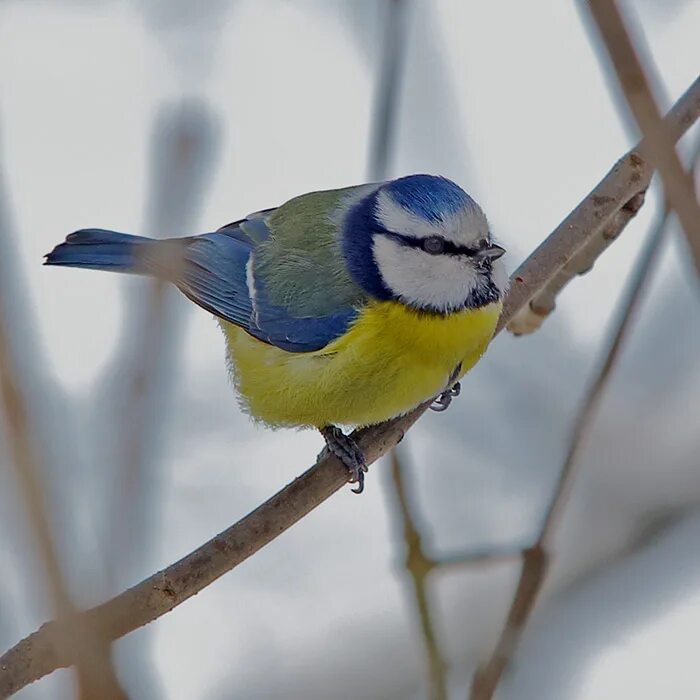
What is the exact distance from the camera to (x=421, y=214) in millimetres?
1923

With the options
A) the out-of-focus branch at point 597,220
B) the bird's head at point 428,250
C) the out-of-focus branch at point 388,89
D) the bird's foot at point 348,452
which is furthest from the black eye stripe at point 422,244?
the bird's foot at point 348,452

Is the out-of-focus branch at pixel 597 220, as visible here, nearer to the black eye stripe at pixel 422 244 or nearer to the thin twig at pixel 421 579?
the black eye stripe at pixel 422 244

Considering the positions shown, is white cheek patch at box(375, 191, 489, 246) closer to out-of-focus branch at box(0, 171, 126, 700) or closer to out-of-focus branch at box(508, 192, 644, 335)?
out-of-focus branch at box(508, 192, 644, 335)

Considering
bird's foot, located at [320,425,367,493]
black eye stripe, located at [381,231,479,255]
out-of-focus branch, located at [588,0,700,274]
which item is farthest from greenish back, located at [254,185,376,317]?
out-of-focus branch, located at [588,0,700,274]

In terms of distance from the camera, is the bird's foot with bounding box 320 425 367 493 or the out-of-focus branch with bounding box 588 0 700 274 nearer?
the out-of-focus branch with bounding box 588 0 700 274

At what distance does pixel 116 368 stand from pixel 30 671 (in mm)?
436

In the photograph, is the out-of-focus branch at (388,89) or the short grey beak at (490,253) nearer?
the out-of-focus branch at (388,89)

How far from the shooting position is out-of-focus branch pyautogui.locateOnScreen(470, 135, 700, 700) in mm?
1189

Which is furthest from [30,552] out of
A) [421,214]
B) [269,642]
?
[269,642]

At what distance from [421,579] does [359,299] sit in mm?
632

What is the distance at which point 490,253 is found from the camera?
1888 mm

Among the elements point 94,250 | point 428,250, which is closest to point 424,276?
point 428,250

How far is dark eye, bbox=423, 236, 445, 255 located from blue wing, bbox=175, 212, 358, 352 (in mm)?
166

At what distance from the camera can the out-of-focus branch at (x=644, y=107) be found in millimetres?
787
